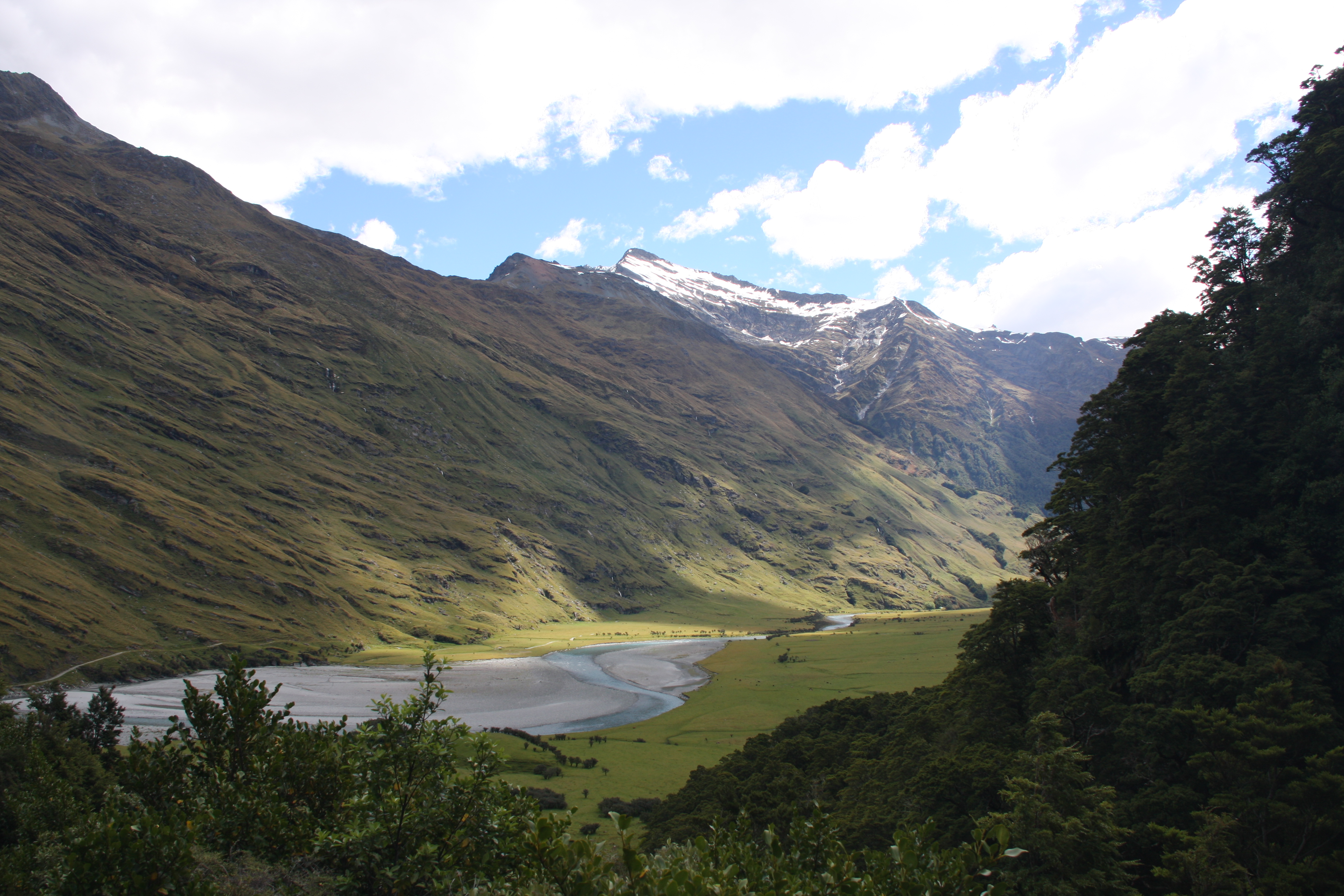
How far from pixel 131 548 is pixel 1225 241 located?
214565mm

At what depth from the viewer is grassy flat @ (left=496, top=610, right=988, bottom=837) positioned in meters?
70.9

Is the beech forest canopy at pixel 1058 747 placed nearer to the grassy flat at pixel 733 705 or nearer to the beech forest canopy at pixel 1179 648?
the beech forest canopy at pixel 1179 648

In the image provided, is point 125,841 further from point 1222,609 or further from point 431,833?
point 1222,609

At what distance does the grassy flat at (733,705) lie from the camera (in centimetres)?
7094

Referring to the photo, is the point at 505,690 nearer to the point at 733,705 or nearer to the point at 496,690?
the point at 496,690

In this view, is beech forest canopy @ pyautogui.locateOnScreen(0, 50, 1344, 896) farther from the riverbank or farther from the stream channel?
the riverbank

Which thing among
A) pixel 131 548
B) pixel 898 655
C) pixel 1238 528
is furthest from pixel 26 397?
pixel 1238 528

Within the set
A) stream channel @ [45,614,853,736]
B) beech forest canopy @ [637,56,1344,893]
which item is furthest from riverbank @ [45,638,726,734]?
beech forest canopy @ [637,56,1344,893]

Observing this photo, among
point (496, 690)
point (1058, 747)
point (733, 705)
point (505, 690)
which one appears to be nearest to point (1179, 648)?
point (1058, 747)

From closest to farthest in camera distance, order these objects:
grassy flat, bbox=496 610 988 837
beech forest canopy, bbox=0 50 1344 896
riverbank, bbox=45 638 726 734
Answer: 1. beech forest canopy, bbox=0 50 1344 896
2. grassy flat, bbox=496 610 988 837
3. riverbank, bbox=45 638 726 734

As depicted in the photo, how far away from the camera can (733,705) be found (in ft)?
366

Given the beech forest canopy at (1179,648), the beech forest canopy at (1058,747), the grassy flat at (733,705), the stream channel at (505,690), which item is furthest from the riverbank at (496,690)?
the beech forest canopy at (1179,648)

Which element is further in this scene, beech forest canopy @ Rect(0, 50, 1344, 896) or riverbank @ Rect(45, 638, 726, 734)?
riverbank @ Rect(45, 638, 726, 734)

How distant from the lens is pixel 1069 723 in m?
39.9
